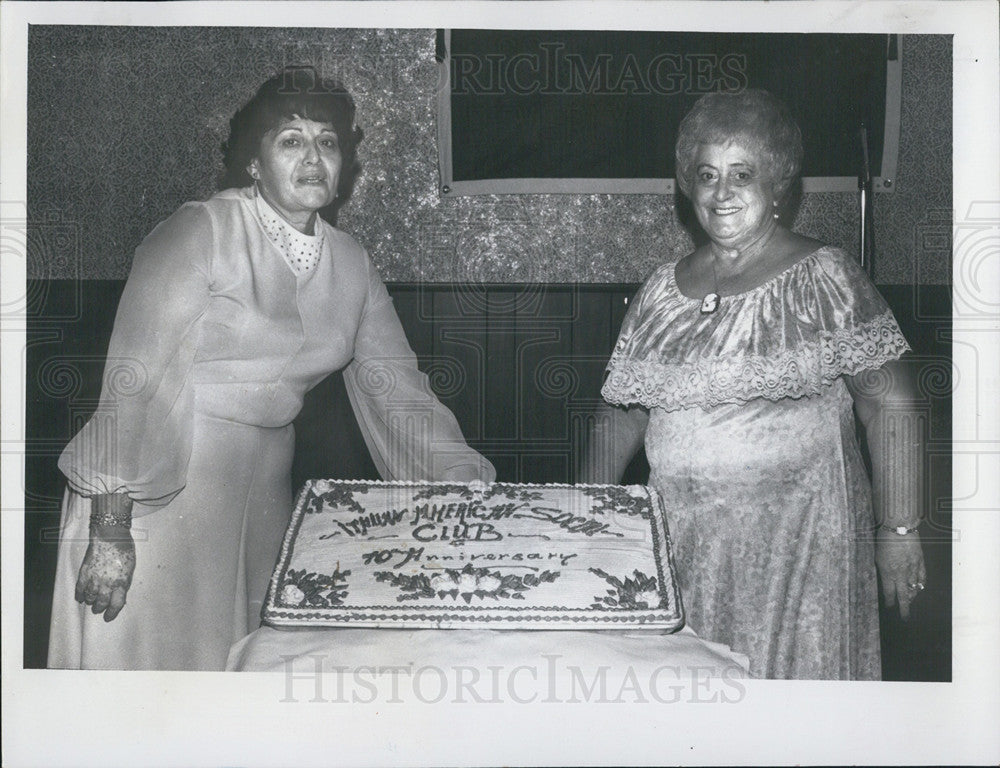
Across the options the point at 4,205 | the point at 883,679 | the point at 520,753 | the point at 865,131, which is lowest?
the point at 520,753

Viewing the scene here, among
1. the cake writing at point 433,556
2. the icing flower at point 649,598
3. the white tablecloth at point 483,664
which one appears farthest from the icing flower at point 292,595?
the icing flower at point 649,598

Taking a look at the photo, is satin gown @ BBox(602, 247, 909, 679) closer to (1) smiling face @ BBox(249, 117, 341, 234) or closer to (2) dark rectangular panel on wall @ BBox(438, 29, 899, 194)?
(2) dark rectangular panel on wall @ BBox(438, 29, 899, 194)

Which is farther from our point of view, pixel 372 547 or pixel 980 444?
pixel 980 444

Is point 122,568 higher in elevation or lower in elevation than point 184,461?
lower

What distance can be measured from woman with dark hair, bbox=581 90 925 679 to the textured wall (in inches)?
5.8

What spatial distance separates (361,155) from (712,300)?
108 cm

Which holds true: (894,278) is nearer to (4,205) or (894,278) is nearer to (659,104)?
(659,104)

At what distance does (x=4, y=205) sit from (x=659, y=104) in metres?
1.89

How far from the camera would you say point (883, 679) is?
9.56ft

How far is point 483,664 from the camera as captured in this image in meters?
2.81

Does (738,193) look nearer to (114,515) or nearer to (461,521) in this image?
(461,521)

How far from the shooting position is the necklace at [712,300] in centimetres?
290

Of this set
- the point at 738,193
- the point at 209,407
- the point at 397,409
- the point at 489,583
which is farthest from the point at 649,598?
the point at 209,407

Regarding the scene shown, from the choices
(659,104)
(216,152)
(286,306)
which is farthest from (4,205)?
(659,104)
